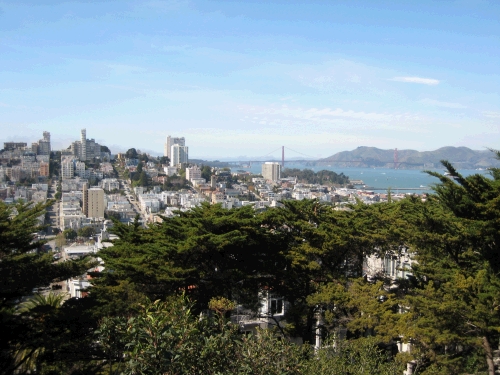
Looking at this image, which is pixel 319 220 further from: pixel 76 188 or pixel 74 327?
pixel 76 188

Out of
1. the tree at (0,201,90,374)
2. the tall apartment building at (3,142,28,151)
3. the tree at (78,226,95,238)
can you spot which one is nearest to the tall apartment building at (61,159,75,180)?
the tall apartment building at (3,142,28,151)

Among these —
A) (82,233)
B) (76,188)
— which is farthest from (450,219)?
(76,188)

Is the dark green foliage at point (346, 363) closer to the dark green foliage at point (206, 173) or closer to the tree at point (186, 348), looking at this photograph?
the tree at point (186, 348)

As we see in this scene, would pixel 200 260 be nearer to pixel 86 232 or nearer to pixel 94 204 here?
pixel 86 232

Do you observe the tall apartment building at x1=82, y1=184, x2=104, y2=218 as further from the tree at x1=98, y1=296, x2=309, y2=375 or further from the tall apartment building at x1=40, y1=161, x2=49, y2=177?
the tree at x1=98, y1=296, x2=309, y2=375

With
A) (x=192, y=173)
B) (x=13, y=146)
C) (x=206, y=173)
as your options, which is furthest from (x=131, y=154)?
(x=13, y=146)

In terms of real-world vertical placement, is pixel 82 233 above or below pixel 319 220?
below

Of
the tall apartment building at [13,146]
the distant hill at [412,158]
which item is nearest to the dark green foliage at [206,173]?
the tall apartment building at [13,146]
